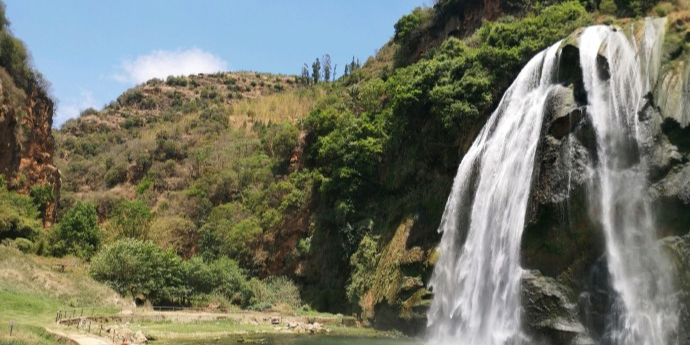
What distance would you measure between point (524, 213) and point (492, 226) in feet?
7.37

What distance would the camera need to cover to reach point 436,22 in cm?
5312

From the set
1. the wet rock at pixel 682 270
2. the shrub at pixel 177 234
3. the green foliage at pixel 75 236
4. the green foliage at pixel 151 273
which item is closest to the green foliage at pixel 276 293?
the green foliage at pixel 151 273

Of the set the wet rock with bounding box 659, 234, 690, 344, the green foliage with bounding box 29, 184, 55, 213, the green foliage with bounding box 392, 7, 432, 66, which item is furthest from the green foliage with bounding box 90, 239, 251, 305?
the wet rock with bounding box 659, 234, 690, 344

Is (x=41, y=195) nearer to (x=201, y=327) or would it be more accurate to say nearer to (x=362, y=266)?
(x=201, y=327)

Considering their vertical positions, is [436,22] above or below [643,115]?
above

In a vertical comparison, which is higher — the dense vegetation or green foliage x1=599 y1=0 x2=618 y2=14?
green foliage x1=599 y1=0 x2=618 y2=14

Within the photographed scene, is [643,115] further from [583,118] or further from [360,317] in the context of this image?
[360,317]

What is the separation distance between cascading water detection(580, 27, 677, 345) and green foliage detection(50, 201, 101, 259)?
36.5 m

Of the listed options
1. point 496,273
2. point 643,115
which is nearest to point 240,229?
point 496,273

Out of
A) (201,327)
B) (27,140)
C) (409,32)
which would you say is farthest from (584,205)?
(27,140)

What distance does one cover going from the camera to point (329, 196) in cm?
4444

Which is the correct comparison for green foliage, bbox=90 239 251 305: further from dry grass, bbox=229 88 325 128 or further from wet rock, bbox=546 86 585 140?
dry grass, bbox=229 88 325 128

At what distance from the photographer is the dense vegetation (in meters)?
32.6

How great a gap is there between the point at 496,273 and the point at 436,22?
115ft
